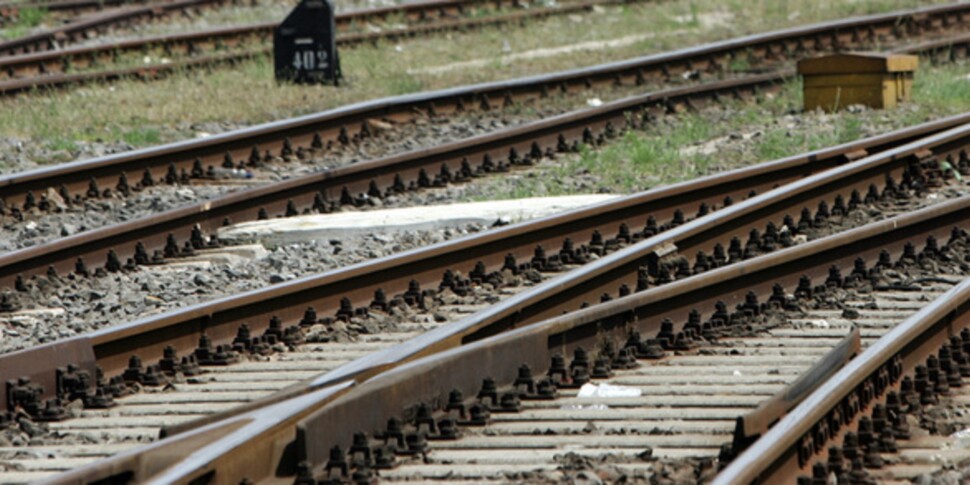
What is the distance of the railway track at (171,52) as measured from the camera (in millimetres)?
16297

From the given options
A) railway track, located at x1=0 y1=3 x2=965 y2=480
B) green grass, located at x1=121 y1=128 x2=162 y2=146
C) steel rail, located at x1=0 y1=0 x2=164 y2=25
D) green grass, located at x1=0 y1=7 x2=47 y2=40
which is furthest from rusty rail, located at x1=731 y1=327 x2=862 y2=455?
steel rail, located at x1=0 y1=0 x2=164 y2=25

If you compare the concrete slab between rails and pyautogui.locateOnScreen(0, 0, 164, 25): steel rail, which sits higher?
pyautogui.locateOnScreen(0, 0, 164, 25): steel rail

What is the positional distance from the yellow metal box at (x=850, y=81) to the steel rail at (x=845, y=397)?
24.5 ft

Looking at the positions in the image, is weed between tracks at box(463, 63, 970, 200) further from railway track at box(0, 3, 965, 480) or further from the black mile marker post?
the black mile marker post

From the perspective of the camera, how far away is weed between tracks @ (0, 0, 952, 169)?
1419 cm

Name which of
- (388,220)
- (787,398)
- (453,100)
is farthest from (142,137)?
(787,398)

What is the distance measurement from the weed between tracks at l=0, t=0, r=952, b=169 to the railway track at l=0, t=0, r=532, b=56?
113cm

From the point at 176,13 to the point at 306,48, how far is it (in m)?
5.69

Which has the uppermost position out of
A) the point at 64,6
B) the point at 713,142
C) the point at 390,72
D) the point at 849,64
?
the point at 64,6

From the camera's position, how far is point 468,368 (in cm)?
610

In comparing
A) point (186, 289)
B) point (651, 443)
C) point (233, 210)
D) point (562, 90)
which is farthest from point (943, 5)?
point (651, 443)

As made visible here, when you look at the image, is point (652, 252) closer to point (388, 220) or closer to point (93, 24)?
point (388, 220)

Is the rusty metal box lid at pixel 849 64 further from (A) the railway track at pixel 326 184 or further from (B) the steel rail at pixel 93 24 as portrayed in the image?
(B) the steel rail at pixel 93 24

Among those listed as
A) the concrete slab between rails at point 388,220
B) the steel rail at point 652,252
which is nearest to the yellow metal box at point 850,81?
the steel rail at point 652,252
